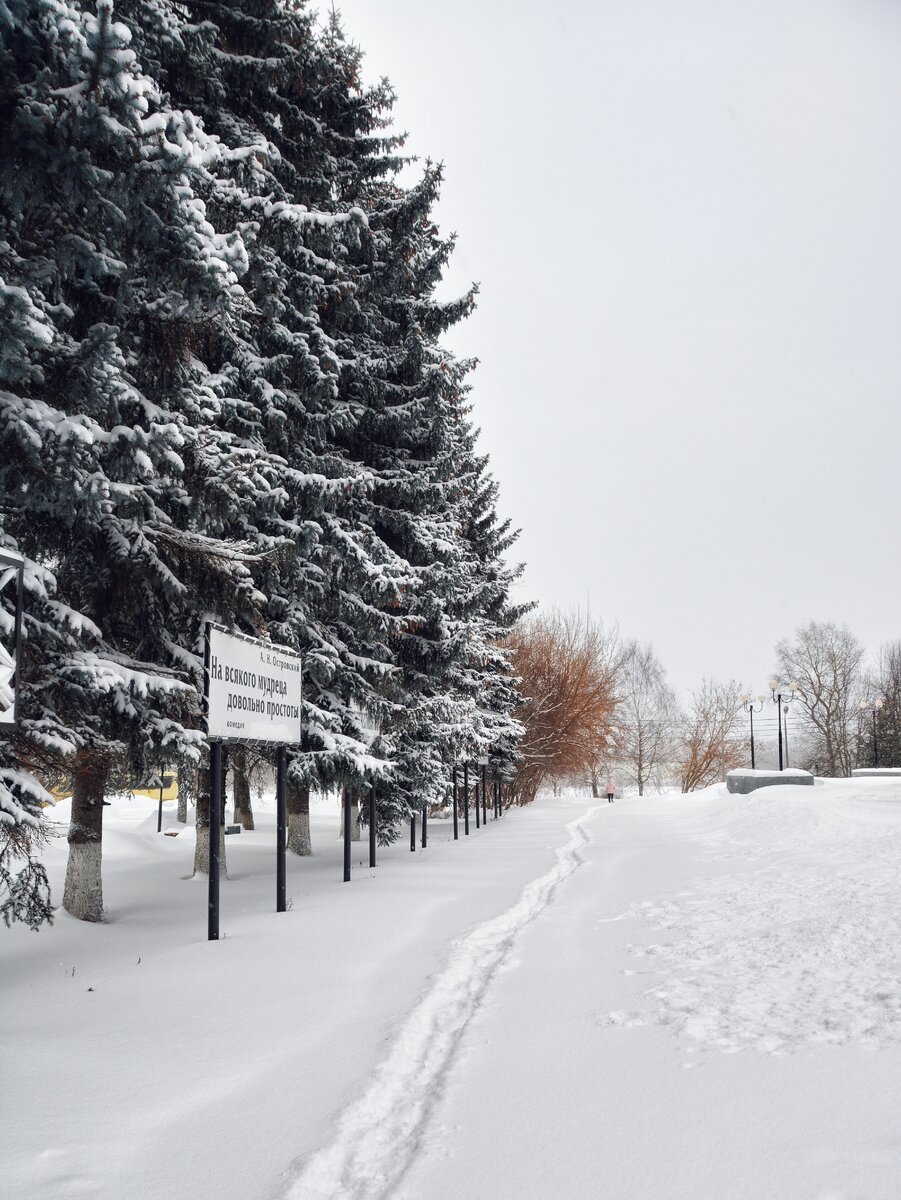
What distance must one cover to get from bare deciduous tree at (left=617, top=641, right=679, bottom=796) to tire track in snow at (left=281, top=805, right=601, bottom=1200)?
37.3 metres

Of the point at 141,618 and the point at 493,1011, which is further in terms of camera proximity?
the point at 141,618

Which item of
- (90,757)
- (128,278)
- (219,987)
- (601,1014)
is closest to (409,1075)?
(601,1014)

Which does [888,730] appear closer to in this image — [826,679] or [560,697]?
[826,679]

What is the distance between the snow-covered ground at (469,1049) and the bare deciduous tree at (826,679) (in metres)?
57.5

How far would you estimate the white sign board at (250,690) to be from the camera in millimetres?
7223

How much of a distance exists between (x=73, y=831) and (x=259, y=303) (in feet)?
22.6

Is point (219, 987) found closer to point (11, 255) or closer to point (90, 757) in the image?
point (90, 757)

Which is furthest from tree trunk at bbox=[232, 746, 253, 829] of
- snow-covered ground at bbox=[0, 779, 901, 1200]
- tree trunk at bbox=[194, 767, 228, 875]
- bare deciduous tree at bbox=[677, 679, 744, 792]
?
bare deciduous tree at bbox=[677, 679, 744, 792]

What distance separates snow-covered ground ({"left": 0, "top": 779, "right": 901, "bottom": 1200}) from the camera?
2.80m

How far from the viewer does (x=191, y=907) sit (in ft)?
31.2

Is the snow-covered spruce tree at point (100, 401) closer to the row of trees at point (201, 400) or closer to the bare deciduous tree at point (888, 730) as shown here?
the row of trees at point (201, 400)

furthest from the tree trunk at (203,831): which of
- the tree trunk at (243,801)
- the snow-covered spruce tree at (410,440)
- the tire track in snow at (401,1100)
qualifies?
the tire track in snow at (401,1100)

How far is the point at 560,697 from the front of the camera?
34.6 metres

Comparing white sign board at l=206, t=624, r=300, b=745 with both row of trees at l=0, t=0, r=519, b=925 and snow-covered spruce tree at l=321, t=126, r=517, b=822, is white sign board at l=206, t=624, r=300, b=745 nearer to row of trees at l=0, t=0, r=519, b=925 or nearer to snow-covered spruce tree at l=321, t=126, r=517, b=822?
row of trees at l=0, t=0, r=519, b=925
